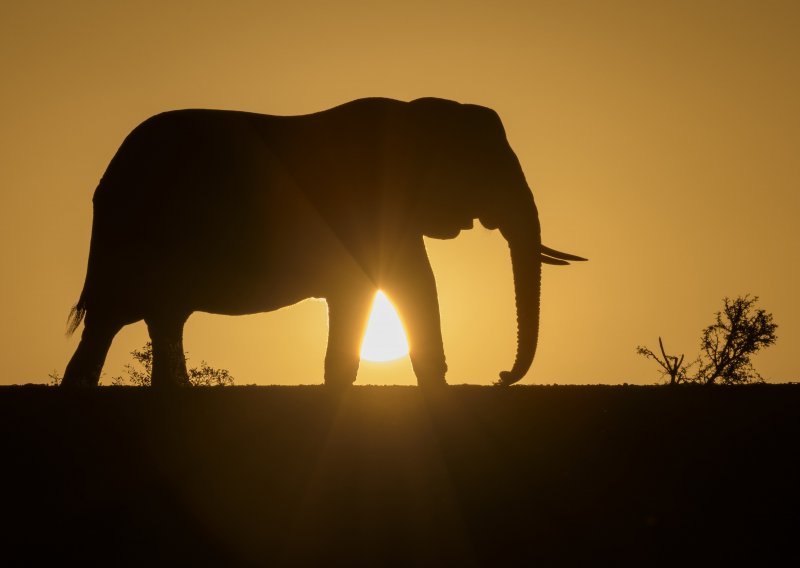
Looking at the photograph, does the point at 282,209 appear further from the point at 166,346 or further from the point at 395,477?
the point at 395,477

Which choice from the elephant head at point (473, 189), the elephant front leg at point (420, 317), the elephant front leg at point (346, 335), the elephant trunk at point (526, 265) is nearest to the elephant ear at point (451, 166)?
the elephant head at point (473, 189)

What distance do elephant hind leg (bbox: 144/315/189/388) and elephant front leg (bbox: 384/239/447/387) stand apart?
3.48 m

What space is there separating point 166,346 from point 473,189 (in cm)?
505

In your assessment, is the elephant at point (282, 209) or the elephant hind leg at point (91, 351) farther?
the elephant hind leg at point (91, 351)

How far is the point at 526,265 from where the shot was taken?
19.5 metres

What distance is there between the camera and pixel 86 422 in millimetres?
15750

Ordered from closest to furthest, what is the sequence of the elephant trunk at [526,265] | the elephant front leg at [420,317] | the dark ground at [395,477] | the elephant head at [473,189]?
the dark ground at [395,477] < the elephant front leg at [420,317] < the elephant trunk at [526,265] < the elephant head at [473,189]

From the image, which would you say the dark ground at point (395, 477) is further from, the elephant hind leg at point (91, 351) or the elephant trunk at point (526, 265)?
the elephant hind leg at point (91, 351)

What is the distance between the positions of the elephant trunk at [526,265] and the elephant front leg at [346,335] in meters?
2.18

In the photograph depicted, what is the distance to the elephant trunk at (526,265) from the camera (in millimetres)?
19375

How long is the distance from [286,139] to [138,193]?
226cm

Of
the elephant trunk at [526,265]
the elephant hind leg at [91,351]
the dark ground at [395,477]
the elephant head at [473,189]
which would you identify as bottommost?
the dark ground at [395,477]

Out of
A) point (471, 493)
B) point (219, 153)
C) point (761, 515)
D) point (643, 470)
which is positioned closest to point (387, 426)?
point (471, 493)

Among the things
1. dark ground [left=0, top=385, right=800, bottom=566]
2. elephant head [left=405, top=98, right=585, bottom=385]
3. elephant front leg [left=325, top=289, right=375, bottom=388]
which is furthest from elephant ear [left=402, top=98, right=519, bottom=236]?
dark ground [left=0, top=385, right=800, bottom=566]
